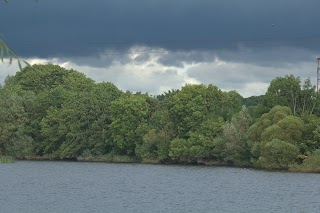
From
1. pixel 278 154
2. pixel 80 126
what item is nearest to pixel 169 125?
pixel 80 126

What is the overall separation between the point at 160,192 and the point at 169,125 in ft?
156

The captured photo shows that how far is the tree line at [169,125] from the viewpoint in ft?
257

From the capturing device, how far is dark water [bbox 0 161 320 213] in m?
41.2

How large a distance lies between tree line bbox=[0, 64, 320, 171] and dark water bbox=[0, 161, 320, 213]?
8911mm

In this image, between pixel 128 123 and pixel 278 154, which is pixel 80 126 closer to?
pixel 128 123

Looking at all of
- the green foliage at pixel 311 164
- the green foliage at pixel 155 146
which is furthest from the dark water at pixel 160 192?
the green foliage at pixel 155 146

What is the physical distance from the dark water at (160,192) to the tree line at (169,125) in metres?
8.91

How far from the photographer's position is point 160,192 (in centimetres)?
5159

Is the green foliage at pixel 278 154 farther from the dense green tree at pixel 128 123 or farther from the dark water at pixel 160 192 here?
the dense green tree at pixel 128 123

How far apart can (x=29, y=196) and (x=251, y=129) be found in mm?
Answer: 41951

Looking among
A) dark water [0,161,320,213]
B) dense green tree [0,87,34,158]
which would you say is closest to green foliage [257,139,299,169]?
dark water [0,161,320,213]

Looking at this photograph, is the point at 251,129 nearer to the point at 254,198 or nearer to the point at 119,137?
the point at 119,137

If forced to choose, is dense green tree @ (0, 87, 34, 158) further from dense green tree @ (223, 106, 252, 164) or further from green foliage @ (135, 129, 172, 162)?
dense green tree @ (223, 106, 252, 164)

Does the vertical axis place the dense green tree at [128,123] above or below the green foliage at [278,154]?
above
